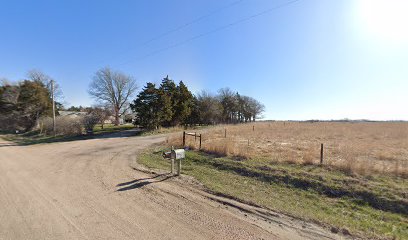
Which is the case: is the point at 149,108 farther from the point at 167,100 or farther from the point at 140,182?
the point at 140,182

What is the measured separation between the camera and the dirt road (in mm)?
3584

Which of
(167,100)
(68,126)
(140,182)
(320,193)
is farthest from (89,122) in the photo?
(320,193)

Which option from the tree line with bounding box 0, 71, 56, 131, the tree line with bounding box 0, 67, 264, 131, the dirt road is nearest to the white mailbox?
the dirt road

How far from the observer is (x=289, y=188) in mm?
6188

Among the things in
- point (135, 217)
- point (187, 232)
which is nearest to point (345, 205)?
point (187, 232)

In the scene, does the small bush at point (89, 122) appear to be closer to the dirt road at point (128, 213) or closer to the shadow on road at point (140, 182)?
the dirt road at point (128, 213)

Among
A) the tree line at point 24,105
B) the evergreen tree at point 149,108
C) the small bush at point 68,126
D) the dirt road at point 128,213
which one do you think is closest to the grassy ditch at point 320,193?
the dirt road at point 128,213

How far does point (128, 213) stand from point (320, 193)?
200 inches

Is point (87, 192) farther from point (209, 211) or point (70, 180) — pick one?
point (209, 211)

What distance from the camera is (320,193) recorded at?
5797 mm

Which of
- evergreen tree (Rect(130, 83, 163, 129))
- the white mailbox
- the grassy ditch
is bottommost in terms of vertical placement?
the grassy ditch

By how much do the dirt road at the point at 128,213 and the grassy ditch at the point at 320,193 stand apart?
2.02 ft

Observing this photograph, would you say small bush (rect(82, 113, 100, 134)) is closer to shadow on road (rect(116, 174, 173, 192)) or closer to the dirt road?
the dirt road

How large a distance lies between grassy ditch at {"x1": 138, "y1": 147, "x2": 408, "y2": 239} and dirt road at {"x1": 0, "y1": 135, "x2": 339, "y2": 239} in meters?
Answer: 0.62
